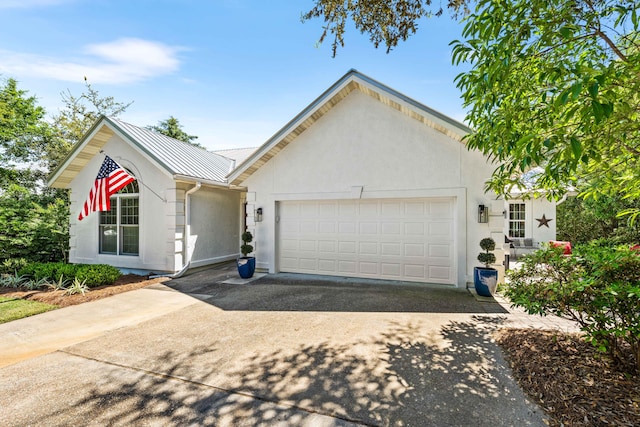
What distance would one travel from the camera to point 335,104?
8.84m

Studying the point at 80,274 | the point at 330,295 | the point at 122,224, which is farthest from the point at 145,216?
the point at 330,295

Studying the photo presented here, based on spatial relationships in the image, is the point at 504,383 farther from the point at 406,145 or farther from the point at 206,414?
the point at 406,145

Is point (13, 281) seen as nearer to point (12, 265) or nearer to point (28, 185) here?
point (12, 265)

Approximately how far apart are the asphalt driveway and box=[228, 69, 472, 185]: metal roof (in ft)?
14.2

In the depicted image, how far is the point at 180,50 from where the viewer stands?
9.65 m

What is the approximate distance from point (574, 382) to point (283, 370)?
324 centimetres

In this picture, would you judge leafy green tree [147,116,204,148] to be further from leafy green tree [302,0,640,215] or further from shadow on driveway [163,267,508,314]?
leafy green tree [302,0,640,215]

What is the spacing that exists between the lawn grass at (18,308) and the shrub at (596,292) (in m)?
8.90

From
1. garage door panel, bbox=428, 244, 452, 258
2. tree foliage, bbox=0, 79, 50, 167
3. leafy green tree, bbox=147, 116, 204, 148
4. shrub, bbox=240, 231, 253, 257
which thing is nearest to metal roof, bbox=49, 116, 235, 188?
shrub, bbox=240, 231, 253, 257

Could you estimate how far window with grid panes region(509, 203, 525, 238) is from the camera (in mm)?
14289

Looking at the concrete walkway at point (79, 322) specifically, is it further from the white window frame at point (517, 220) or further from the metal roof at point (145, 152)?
the white window frame at point (517, 220)

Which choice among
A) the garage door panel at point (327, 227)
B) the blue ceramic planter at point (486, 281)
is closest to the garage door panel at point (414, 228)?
the blue ceramic planter at point (486, 281)

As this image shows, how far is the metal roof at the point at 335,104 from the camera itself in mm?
7332

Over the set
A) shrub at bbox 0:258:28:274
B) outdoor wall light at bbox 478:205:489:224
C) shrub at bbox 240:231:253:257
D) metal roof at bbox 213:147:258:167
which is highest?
metal roof at bbox 213:147:258:167
